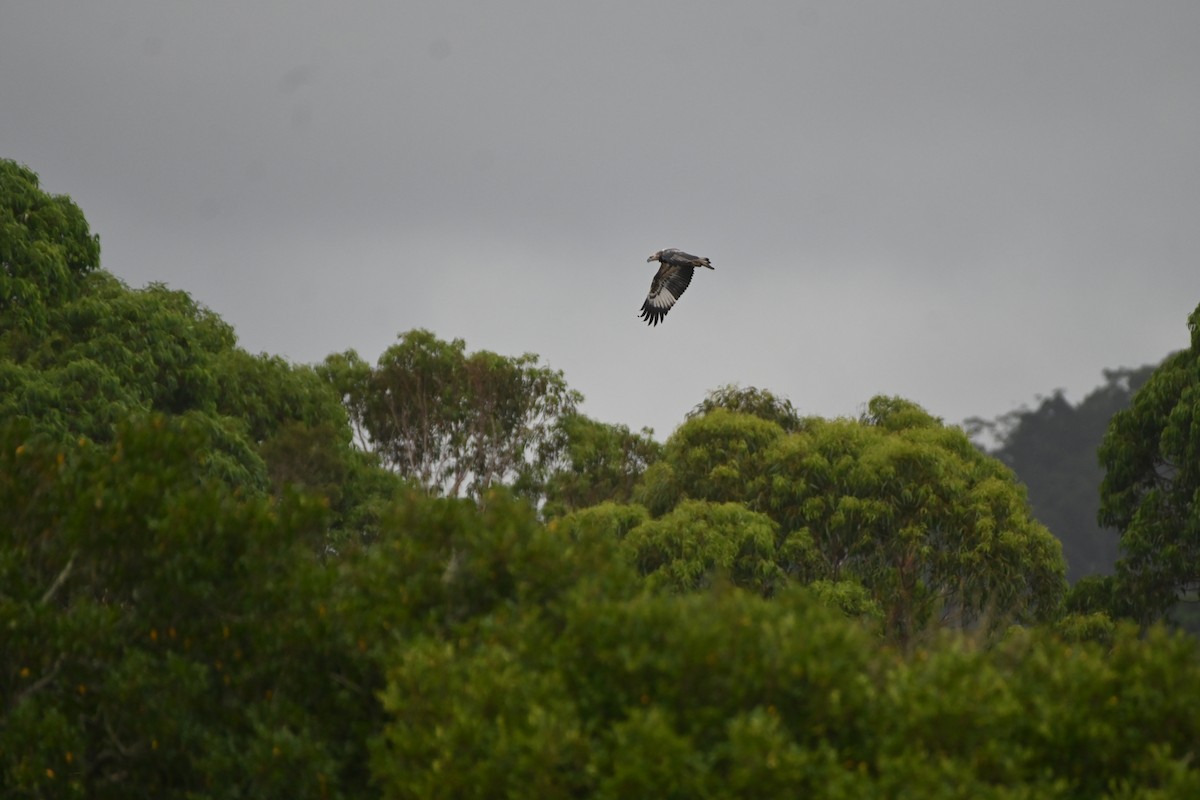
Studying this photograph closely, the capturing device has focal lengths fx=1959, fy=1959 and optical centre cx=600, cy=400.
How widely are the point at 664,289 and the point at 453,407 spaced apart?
118ft

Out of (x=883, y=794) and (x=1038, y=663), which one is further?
(x=1038, y=663)

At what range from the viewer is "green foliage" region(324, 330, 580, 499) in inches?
2854

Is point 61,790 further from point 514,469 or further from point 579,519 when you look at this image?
point 514,469

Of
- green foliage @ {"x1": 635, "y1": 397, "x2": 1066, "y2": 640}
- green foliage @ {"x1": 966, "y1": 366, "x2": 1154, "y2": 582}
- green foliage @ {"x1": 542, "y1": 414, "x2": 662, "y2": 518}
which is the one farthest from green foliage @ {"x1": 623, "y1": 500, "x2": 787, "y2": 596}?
green foliage @ {"x1": 966, "y1": 366, "x2": 1154, "y2": 582}

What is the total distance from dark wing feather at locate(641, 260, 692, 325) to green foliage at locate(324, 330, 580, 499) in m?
35.1

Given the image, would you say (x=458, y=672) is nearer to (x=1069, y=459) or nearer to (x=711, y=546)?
(x=711, y=546)

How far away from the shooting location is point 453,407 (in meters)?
72.9

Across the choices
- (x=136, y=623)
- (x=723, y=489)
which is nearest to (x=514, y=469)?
(x=723, y=489)

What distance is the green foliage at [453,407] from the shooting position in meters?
72.5

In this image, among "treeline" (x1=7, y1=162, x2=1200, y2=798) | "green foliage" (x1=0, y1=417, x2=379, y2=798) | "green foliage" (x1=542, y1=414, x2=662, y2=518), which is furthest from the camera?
"green foliage" (x1=542, y1=414, x2=662, y2=518)

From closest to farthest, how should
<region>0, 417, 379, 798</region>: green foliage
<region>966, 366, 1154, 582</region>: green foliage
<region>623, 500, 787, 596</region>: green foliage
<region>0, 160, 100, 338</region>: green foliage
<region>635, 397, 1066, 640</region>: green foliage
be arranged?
<region>0, 417, 379, 798</region>: green foliage → <region>0, 160, 100, 338</region>: green foliage → <region>623, 500, 787, 596</region>: green foliage → <region>635, 397, 1066, 640</region>: green foliage → <region>966, 366, 1154, 582</region>: green foliage

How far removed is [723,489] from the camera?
156 feet

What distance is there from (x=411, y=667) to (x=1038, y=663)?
537cm

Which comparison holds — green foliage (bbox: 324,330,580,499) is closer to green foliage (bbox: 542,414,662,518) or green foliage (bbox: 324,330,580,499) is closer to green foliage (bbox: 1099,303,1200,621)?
green foliage (bbox: 542,414,662,518)
